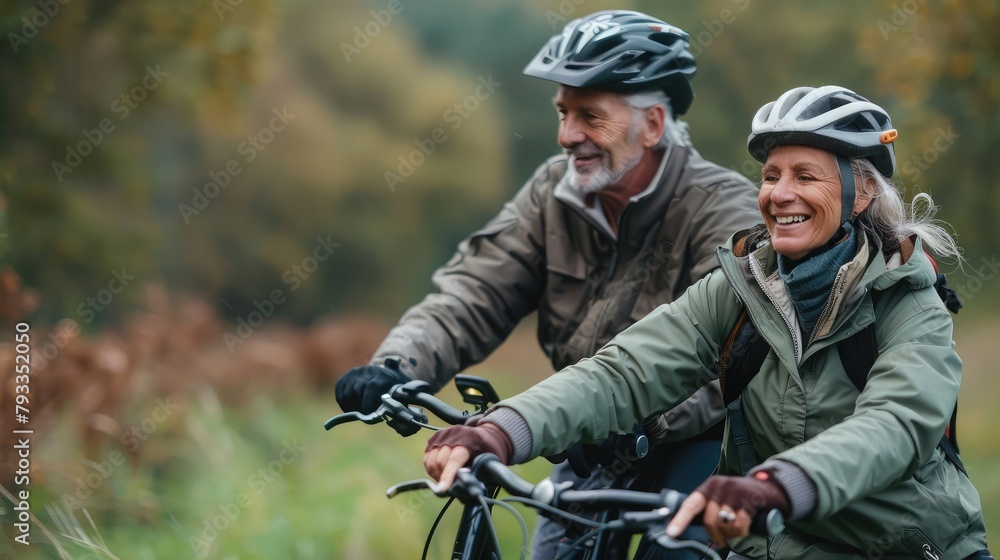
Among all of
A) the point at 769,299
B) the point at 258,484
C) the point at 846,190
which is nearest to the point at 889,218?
the point at 846,190

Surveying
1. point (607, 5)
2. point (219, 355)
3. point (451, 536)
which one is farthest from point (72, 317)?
point (607, 5)

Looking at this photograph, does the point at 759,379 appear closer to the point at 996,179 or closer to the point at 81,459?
the point at 81,459

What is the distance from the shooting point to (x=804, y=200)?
3.13 meters

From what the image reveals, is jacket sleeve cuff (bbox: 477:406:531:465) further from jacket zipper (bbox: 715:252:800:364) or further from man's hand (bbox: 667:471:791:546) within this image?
jacket zipper (bbox: 715:252:800:364)

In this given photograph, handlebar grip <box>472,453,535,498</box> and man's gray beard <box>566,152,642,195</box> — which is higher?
man's gray beard <box>566,152,642,195</box>

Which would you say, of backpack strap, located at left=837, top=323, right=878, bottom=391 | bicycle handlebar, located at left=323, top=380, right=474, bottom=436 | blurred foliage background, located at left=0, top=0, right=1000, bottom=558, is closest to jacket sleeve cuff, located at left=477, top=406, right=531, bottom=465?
bicycle handlebar, located at left=323, top=380, right=474, bottom=436

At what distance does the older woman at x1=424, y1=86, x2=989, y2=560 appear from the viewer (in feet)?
9.15

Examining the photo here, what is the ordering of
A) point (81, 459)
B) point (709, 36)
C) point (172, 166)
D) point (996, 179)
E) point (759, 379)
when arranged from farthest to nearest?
point (172, 166) < point (709, 36) < point (996, 179) < point (81, 459) < point (759, 379)

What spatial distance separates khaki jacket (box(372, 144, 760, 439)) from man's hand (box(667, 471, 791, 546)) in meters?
1.41

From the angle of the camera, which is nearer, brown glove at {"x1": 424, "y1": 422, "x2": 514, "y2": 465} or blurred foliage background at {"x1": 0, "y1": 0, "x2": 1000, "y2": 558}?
brown glove at {"x1": 424, "y1": 422, "x2": 514, "y2": 465}

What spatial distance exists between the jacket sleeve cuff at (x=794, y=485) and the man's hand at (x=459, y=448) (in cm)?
61

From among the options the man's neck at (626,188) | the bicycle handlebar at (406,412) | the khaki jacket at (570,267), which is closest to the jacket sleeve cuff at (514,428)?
the bicycle handlebar at (406,412)

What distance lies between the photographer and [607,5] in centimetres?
1099

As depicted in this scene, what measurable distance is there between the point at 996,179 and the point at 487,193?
4635 mm
